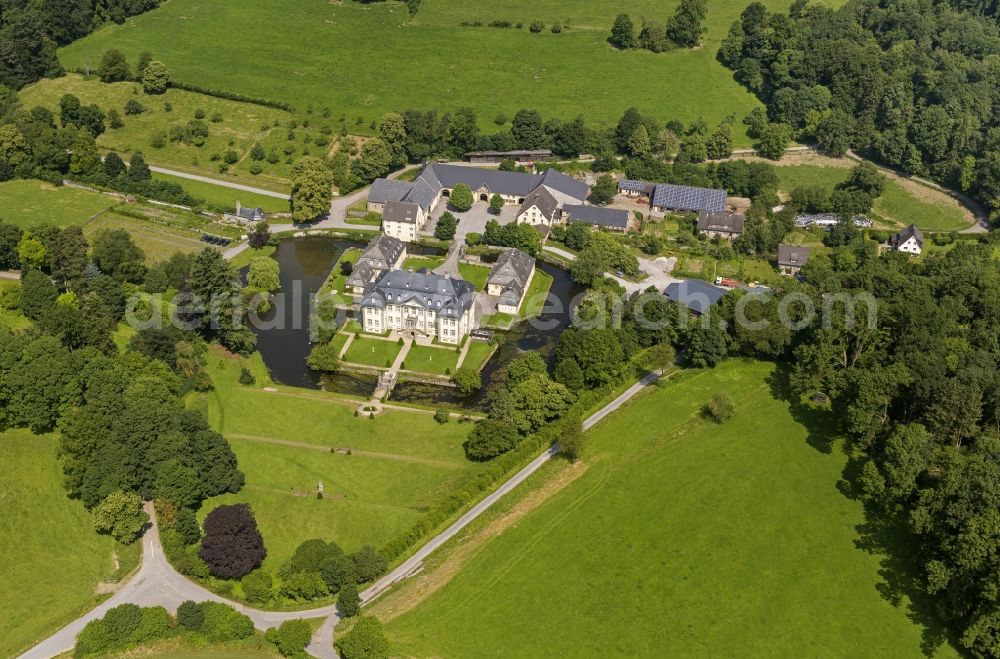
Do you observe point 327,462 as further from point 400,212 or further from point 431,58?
point 431,58

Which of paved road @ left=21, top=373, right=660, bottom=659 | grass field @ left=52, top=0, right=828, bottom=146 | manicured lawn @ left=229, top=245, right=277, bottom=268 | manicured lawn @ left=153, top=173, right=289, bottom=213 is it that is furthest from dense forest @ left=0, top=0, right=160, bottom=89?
paved road @ left=21, top=373, right=660, bottom=659

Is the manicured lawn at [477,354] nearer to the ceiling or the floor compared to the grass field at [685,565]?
nearer to the floor

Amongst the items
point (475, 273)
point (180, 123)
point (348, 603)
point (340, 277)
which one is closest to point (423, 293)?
point (475, 273)

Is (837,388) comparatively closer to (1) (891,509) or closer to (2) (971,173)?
(1) (891,509)

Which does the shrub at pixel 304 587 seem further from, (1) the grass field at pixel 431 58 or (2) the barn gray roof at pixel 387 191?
(1) the grass field at pixel 431 58

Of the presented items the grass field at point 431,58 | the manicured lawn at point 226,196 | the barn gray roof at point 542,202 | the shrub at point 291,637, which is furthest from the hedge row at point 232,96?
the shrub at point 291,637
